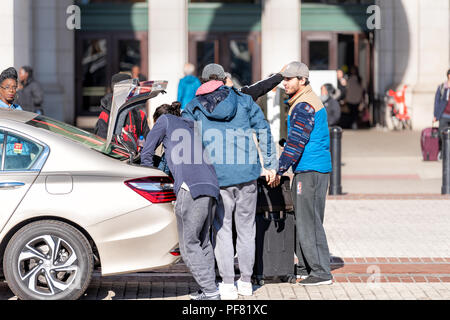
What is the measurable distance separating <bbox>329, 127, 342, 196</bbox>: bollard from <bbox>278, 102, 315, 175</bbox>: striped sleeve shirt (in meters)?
5.47

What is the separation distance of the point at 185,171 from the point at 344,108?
64.7ft

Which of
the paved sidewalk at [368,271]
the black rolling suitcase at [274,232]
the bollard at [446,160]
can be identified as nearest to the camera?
the paved sidewalk at [368,271]

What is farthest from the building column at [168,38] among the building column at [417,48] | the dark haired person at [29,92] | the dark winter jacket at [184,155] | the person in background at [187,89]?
the dark winter jacket at [184,155]

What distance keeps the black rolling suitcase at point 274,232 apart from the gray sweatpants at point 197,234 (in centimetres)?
75

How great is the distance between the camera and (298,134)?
26.2 ft

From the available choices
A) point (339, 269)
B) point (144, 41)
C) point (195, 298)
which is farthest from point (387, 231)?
point (144, 41)

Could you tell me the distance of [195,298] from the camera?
297 inches

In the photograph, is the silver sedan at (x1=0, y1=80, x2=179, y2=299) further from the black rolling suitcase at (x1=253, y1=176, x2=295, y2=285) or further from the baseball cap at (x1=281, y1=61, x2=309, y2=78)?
the baseball cap at (x1=281, y1=61, x2=309, y2=78)

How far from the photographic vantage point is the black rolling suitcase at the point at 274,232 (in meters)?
8.06

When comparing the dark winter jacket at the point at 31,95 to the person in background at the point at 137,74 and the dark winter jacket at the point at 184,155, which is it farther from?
the dark winter jacket at the point at 184,155

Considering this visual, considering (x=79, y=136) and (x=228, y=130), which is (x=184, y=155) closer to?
(x=228, y=130)

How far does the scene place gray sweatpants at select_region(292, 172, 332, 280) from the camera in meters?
8.11

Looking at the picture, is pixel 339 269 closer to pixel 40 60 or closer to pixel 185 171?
pixel 185 171

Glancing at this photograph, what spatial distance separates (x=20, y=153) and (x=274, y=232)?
7.44 ft
